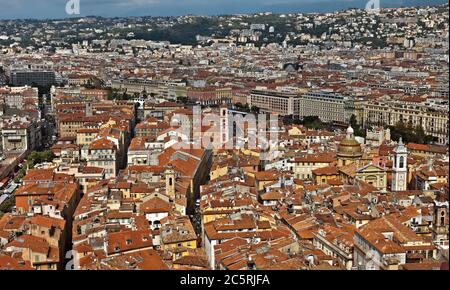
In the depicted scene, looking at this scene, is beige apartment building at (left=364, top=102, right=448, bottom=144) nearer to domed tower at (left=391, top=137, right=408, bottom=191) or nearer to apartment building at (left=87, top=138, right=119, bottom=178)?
domed tower at (left=391, top=137, right=408, bottom=191)

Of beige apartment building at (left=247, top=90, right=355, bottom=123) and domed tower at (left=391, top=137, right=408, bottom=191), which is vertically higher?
domed tower at (left=391, top=137, right=408, bottom=191)

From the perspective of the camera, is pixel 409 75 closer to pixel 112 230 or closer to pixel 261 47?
pixel 261 47

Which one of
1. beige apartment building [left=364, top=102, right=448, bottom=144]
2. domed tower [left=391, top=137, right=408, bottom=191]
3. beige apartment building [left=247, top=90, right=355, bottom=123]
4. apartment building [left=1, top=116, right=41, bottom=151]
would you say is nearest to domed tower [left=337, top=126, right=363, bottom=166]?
domed tower [left=391, top=137, right=408, bottom=191]

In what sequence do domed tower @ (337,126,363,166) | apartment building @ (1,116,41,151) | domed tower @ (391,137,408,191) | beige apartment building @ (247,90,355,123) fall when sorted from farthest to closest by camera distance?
beige apartment building @ (247,90,355,123) < apartment building @ (1,116,41,151) < domed tower @ (337,126,363,166) < domed tower @ (391,137,408,191)

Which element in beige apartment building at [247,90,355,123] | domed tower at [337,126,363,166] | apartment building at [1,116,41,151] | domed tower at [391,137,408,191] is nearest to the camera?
domed tower at [391,137,408,191]

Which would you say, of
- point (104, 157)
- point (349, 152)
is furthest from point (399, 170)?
point (104, 157)

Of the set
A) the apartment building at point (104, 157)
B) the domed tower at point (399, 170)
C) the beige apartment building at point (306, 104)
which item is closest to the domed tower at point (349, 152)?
the domed tower at point (399, 170)

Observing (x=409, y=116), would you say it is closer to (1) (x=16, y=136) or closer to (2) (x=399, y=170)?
(2) (x=399, y=170)

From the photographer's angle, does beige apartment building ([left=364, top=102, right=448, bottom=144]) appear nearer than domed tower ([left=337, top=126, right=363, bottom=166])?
No

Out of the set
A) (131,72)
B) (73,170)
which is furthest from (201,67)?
(73,170)
